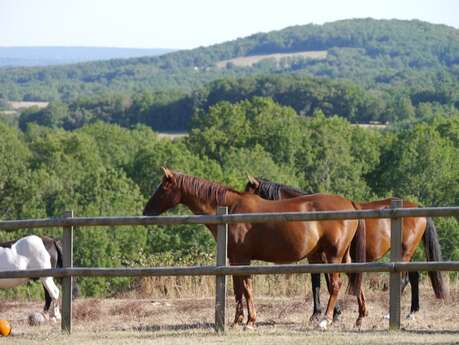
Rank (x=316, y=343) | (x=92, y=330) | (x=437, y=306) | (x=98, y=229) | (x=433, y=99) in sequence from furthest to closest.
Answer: (x=433, y=99) < (x=98, y=229) < (x=437, y=306) < (x=92, y=330) < (x=316, y=343)

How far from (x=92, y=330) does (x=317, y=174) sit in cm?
7508

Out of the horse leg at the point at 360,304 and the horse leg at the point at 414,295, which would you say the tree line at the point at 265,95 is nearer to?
the horse leg at the point at 414,295

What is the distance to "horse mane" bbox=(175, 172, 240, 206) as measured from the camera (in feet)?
37.9

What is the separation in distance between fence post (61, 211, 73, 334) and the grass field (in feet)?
0.47

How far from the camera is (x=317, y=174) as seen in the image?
85.3 meters

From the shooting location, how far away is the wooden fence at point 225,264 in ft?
32.1

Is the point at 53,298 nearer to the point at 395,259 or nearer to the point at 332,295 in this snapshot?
the point at 332,295

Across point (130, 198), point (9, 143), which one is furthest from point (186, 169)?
point (9, 143)

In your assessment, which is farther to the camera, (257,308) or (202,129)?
(202,129)

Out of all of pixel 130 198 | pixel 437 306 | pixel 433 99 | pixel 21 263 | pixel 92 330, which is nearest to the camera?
pixel 92 330

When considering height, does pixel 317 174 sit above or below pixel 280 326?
below

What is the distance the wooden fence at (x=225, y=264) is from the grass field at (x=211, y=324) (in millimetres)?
407

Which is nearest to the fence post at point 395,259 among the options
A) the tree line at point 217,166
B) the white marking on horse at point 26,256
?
the white marking on horse at point 26,256

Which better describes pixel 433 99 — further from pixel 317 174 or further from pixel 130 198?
pixel 130 198
